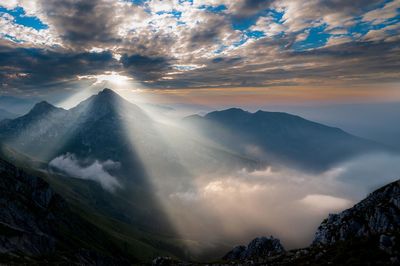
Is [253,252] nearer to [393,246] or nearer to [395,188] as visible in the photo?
[395,188]

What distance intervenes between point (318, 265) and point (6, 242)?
19162cm

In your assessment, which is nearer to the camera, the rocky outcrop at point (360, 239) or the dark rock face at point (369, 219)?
the rocky outcrop at point (360, 239)

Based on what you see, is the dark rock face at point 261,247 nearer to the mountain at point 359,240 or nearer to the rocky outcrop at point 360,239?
the mountain at point 359,240

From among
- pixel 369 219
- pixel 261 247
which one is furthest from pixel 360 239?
pixel 261 247

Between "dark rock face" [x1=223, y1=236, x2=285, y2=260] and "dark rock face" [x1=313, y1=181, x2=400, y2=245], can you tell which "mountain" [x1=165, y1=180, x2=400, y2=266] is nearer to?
"dark rock face" [x1=313, y1=181, x2=400, y2=245]

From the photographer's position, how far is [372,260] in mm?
41219

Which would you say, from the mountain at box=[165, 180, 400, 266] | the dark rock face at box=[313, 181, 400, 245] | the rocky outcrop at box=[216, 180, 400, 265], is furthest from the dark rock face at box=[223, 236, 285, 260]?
the dark rock face at box=[313, 181, 400, 245]

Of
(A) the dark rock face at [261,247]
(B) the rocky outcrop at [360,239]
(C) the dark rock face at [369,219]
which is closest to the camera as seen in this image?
(B) the rocky outcrop at [360,239]

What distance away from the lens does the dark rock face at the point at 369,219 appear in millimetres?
74438

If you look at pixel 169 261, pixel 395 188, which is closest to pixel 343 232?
pixel 395 188

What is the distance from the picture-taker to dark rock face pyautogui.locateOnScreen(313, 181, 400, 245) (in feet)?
244

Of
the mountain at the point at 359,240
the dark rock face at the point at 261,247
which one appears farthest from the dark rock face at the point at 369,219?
the dark rock face at the point at 261,247

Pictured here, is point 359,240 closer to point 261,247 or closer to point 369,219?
point 369,219

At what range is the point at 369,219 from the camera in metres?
80.4
